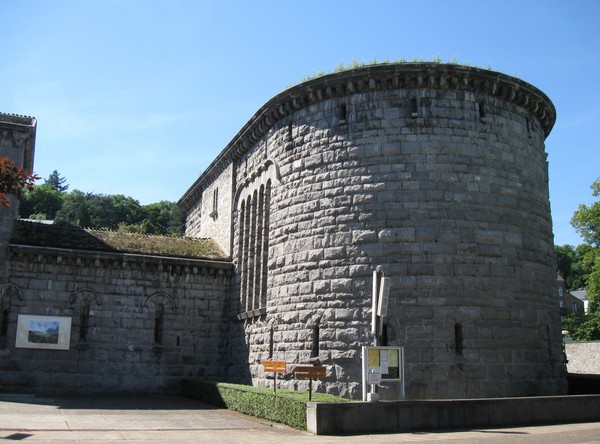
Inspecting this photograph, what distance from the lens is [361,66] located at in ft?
61.3

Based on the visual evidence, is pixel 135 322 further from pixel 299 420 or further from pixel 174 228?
pixel 174 228

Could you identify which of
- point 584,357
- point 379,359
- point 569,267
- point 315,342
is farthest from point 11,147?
point 569,267

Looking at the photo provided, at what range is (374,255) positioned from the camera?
1716 cm

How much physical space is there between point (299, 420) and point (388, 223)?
21.5ft

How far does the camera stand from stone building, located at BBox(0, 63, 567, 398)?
16625mm

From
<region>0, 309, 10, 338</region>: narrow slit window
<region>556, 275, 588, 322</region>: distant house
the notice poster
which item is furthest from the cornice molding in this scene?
<region>556, 275, 588, 322</region>: distant house

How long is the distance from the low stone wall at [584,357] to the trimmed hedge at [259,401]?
930 inches

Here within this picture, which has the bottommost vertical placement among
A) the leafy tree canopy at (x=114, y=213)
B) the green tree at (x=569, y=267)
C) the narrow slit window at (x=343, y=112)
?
the narrow slit window at (x=343, y=112)

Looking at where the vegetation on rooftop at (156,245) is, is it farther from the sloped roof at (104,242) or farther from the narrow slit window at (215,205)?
the narrow slit window at (215,205)

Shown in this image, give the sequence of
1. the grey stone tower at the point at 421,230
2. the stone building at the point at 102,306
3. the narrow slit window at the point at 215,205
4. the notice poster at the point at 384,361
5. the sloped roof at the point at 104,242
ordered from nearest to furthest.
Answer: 1. the notice poster at the point at 384,361
2. the grey stone tower at the point at 421,230
3. the stone building at the point at 102,306
4. the sloped roof at the point at 104,242
5. the narrow slit window at the point at 215,205

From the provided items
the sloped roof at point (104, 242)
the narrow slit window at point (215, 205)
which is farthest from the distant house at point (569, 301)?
the sloped roof at point (104, 242)

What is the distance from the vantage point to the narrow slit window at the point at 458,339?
16.3m

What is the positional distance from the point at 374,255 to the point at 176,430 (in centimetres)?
737

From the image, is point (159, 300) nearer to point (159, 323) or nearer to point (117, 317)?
point (159, 323)
